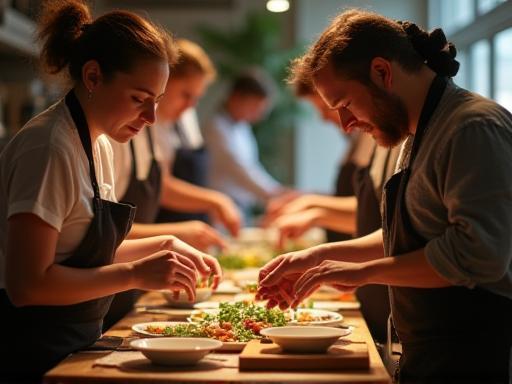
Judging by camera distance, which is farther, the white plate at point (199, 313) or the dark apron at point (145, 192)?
the dark apron at point (145, 192)

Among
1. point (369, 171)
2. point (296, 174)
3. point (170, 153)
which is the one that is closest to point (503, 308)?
point (369, 171)

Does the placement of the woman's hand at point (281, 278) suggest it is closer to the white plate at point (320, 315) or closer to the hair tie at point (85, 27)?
the white plate at point (320, 315)

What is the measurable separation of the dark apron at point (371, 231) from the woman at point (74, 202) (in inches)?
37.4

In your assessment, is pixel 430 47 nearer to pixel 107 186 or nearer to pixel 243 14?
pixel 107 186

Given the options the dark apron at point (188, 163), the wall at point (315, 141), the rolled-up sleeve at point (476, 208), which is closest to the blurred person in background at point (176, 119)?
the dark apron at point (188, 163)

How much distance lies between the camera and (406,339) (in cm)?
225

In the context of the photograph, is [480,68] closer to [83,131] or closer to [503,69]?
[503,69]

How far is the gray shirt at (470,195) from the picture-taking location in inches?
77.1

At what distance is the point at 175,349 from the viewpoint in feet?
6.41

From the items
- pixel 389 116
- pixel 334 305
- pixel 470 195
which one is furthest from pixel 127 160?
pixel 470 195

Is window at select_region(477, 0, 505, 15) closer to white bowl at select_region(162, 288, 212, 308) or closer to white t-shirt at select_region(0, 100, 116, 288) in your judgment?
white bowl at select_region(162, 288, 212, 308)

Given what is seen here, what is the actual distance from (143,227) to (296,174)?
5124 mm

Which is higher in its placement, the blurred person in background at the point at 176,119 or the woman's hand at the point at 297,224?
the blurred person in background at the point at 176,119

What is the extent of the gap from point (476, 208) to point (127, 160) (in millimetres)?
1887
